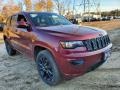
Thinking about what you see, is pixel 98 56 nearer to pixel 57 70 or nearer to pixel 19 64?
pixel 57 70

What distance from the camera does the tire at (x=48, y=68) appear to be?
4690mm

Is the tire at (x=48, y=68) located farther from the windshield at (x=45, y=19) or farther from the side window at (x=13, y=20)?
Result: the side window at (x=13, y=20)

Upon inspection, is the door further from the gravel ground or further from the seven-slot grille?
the seven-slot grille

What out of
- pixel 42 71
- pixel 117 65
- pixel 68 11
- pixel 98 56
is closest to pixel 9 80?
pixel 42 71

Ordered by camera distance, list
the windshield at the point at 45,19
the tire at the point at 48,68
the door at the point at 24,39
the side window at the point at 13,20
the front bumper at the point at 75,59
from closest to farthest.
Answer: the front bumper at the point at 75,59, the tire at the point at 48,68, the door at the point at 24,39, the windshield at the point at 45,19, the side window at the point at 13,20

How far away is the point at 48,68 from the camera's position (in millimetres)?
5000

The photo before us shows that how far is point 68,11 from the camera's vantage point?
43406mm

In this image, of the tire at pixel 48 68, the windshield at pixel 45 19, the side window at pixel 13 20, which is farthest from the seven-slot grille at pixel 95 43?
the side window at pixel 13 20

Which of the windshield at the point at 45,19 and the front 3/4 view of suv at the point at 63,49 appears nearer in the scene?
the front 3/4 view of suv at the point at 63,49

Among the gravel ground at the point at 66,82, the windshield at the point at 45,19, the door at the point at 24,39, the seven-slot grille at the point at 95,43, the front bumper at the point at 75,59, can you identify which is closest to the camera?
the front bumper at the point at 75,59

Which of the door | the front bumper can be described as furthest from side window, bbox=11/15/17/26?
the front bumper

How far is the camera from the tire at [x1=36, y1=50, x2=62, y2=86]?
4.69 m

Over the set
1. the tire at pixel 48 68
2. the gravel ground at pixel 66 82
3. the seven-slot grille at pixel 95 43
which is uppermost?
the seven-slot grille at pixel 95 43

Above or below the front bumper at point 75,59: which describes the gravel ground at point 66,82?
below
